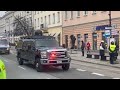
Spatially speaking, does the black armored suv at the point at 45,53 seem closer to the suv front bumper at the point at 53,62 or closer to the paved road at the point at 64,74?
the suv front bumper at the point at 53,62

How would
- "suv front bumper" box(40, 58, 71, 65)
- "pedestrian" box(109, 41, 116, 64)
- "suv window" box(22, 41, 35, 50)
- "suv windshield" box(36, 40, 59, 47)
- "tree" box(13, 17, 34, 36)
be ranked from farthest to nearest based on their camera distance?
"tree" box(13, 17, 34, 36), "pedestrian" box(109, 41, 116, 64), "suv window" box(22, 41, 35, 50), "suv windshield" box(36, 40, 59, 47), "suv front bumper" box(40, 58, 71, 65)

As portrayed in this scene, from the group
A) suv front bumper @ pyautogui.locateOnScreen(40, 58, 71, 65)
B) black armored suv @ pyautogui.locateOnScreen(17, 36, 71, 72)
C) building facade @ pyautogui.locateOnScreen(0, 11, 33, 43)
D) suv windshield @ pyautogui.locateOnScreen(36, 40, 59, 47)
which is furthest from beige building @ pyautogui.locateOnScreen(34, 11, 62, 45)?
suv front bumper @ pyautogui.locateOnScreen(40, 58, 71, 65)

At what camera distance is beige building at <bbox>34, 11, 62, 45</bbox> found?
59125 millimetres

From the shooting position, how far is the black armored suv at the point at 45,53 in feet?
60.2

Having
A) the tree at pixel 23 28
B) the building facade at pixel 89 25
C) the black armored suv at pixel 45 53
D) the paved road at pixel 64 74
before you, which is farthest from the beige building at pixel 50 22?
the paved road at pixel 64 74

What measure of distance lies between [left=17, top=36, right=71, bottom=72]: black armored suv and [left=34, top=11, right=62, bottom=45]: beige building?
36078 millimetres

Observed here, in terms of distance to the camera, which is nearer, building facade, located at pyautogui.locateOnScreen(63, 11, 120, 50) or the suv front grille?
the suv front grille

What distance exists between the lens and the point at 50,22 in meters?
65.1

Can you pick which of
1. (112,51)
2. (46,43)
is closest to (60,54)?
(46,43)

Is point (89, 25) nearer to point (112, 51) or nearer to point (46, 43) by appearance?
point (112, 51)

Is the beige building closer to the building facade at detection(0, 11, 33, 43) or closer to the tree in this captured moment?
the tree

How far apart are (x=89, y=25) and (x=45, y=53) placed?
89.8ft
